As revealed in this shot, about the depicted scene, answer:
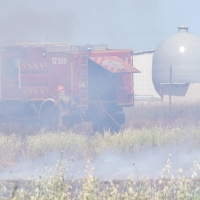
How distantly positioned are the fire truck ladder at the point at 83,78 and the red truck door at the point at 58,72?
349 millimetres

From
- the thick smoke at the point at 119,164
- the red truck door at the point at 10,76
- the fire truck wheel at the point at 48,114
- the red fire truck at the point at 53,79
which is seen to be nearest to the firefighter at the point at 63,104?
the red fire truck at the point at 53,79

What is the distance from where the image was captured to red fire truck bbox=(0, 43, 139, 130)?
729 inches

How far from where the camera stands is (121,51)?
754 inches

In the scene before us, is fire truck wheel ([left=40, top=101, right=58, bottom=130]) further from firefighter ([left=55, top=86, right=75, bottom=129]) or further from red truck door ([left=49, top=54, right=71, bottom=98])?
firefighter ([left=55, top=86, right=75, bottom=129])

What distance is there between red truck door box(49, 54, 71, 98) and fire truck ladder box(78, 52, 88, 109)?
35 centimetres

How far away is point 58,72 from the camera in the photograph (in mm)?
18734

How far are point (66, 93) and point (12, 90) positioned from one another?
1.57m

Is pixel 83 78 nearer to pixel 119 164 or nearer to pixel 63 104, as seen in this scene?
pixel 63 104

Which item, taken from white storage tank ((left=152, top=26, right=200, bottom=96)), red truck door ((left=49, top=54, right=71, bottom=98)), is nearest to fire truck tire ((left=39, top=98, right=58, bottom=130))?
red truck door ((left=49, top=54, right=71, bottom=98))

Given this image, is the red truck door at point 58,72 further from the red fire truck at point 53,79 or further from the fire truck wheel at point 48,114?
the fire truck wheel at point 48,114

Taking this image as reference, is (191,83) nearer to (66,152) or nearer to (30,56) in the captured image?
(30,56)

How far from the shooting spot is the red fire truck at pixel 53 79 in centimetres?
1852

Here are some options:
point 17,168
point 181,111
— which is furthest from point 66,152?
point 181,111

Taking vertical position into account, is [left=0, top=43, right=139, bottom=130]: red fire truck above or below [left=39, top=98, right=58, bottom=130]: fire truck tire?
above
